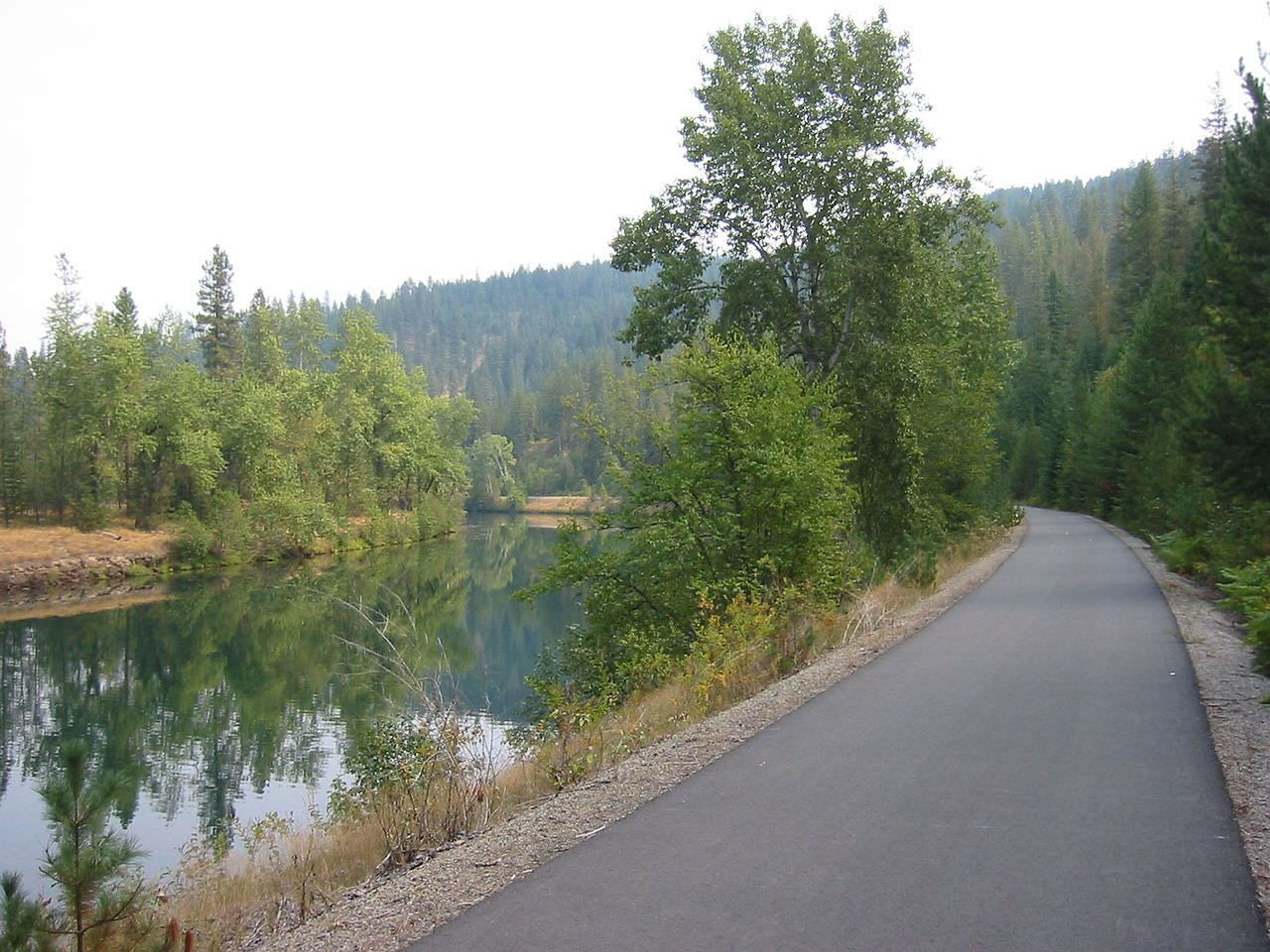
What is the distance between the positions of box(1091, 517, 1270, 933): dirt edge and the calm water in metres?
6.27

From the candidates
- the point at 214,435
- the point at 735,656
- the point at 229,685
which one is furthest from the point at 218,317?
the point at 735,656

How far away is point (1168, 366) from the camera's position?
132 ft

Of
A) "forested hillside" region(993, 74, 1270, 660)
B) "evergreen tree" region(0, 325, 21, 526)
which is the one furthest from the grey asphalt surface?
"evergreen tree" region(0, 325, 21, 526)

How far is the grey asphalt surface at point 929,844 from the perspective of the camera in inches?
183

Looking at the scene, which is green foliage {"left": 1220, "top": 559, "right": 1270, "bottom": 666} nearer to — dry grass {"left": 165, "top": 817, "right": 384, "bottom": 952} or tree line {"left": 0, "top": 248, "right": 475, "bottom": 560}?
dry grass {"left": 165, "top": 817, "right": 384, "bottom": 952}

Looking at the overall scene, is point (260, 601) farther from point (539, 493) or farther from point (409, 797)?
point (539, 493)

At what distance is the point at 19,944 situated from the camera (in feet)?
16.9

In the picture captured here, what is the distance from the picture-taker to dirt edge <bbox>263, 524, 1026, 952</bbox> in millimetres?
5059

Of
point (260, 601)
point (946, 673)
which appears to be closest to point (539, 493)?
point (260, 601)

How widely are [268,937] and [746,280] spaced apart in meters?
17.9

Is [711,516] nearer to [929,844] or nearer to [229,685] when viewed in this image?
[929,844]

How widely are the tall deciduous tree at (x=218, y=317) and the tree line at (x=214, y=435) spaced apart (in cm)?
9

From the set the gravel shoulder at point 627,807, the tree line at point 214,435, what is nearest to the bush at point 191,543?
the tree line at point 214,435

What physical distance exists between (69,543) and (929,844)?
49269 mm
